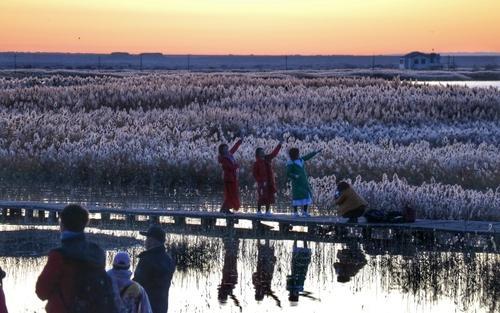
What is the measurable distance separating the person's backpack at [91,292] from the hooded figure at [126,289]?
0.37 m

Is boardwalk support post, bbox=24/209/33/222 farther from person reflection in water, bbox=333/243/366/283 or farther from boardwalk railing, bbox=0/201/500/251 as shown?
person reflection in water, bbox=333/243/366/283

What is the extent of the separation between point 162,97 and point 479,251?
26.7m

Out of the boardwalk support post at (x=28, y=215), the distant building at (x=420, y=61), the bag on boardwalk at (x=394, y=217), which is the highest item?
the distant building at (x=420, y=61)

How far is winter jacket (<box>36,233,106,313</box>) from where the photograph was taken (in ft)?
25.9

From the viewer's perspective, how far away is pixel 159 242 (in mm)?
9500

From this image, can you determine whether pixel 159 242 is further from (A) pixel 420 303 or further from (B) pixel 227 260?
(B) pixel 227 260

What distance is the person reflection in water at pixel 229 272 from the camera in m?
13.9

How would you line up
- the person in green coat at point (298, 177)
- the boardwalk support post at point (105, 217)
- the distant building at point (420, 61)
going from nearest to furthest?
the person in green coat at point (298, 177)
the boardwalk support post at point (105, 217)
the distant building at point (420, 61)

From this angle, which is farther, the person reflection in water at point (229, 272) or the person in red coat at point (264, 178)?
the person in red coat at point (264, 178)

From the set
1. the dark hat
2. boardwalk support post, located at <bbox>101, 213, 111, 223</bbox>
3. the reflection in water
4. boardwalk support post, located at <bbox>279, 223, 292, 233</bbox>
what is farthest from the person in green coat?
the dark hat

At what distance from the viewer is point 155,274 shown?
9.59m

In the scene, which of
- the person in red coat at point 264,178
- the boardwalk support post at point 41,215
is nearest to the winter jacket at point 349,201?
the person in red coat at point 264,178

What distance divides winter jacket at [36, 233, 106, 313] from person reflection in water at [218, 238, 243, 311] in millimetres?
5320

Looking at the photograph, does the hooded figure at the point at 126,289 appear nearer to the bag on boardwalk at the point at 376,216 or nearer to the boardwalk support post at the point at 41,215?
the bag on boardwalk at the point at 376,216
